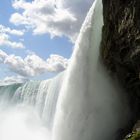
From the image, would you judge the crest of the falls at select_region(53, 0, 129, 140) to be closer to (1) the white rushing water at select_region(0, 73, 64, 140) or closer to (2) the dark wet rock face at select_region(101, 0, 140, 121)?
(2) the dark wet rock face at select_region(101, 0, 140, 121)

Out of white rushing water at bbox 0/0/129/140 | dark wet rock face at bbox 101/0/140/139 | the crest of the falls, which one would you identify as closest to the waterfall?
white rushing water at bbox 0/0/129/140

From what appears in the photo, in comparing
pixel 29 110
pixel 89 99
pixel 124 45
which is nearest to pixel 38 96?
pixel 29 110

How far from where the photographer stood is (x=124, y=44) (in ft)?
102

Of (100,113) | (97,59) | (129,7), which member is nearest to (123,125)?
(100,113)

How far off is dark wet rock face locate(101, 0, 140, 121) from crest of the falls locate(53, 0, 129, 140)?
114 centimetres

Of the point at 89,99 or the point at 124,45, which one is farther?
the point at 89,99

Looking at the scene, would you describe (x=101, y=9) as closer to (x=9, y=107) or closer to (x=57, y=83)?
(x=57, y=83)

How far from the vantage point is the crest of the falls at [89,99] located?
110 ft

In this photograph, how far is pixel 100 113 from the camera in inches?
1332

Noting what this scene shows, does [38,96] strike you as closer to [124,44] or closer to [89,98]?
[89,98]

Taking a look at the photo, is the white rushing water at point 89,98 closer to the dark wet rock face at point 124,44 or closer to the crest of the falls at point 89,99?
the crest of the falls at point 89,99

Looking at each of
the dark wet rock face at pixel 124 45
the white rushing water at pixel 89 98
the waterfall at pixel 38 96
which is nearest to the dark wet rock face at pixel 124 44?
the dark wet rock face at pixel 124 45

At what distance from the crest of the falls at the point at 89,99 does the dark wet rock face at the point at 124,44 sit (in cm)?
114

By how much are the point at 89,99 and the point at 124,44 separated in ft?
18.7
